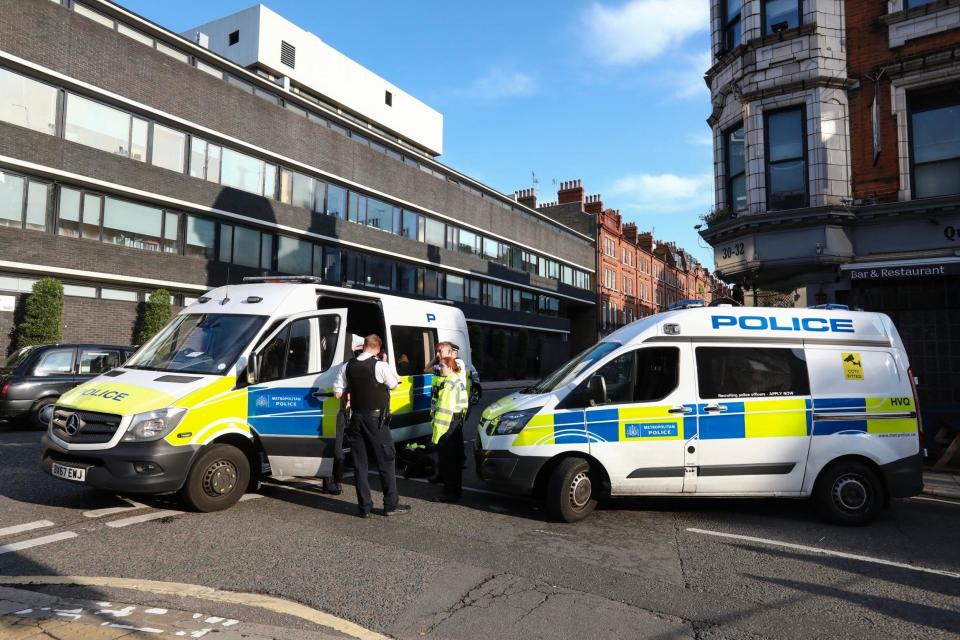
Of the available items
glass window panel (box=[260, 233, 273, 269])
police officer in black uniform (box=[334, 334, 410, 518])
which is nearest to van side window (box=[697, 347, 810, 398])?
police officer in black uniform (box=[334, 334, 410, 518])

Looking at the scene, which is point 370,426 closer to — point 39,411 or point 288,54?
point 39,411

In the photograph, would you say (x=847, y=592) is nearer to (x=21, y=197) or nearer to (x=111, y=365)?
(x=111, y=365)

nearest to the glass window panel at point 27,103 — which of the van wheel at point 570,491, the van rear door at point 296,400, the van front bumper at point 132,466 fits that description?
the van rear door at point 296,400

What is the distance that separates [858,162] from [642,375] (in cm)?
895

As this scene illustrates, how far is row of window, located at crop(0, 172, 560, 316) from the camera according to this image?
1928 cm

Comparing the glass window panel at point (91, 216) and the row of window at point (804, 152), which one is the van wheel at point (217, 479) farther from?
the glass window panel at point (91, 216)

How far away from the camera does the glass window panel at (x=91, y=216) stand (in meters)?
20.5

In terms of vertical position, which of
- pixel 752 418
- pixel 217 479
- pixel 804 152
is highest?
pixel 804 152

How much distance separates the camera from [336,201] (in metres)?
30.2

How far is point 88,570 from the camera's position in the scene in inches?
180

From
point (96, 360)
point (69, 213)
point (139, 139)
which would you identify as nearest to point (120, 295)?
point (69, 213)

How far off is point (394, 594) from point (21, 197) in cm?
2077

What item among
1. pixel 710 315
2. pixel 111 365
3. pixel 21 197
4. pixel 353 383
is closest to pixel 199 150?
pixel 21 197

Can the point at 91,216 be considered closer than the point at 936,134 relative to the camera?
No
